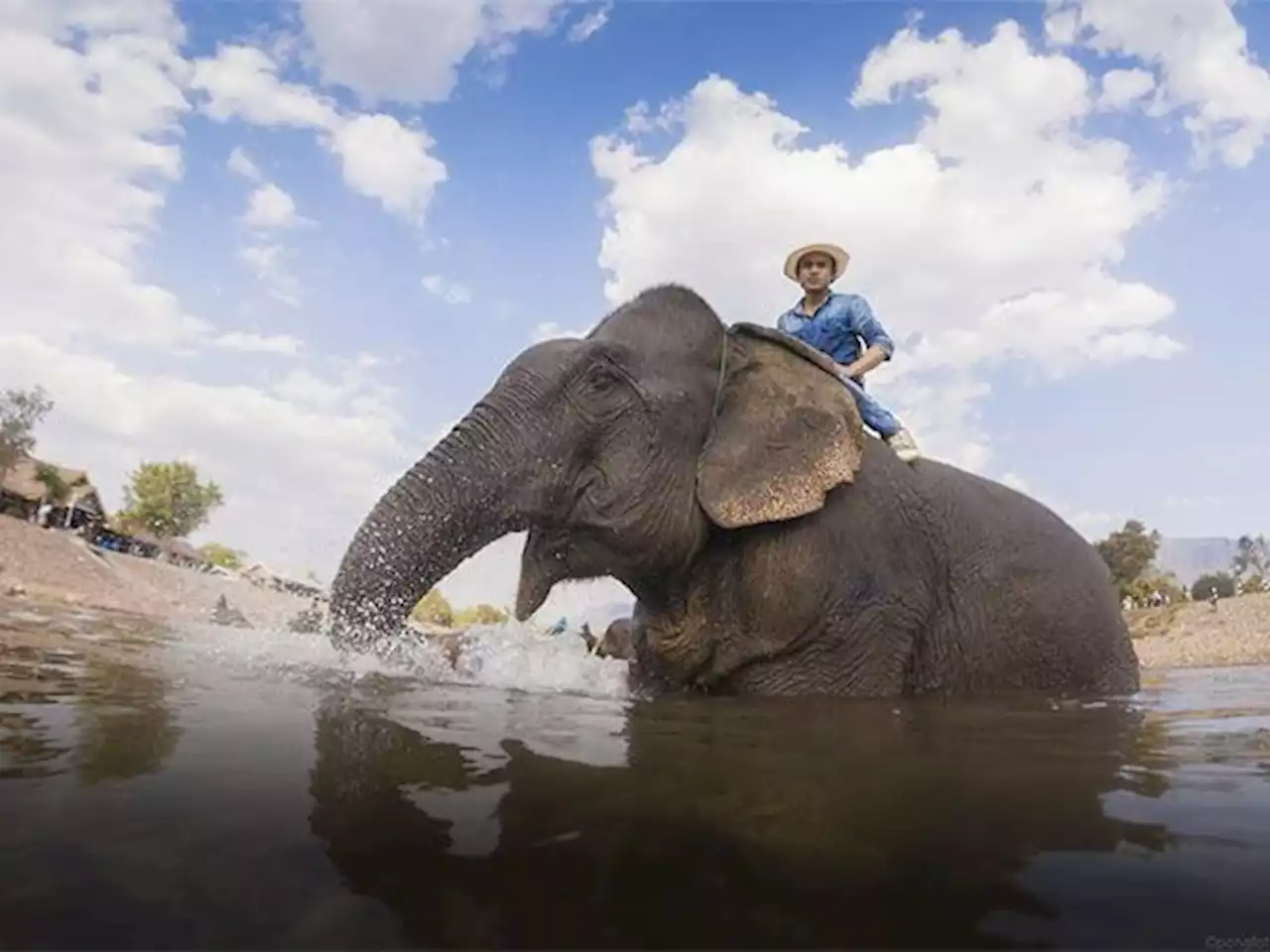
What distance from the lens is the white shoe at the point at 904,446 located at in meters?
6.33

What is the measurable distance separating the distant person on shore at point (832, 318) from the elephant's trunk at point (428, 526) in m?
2.59

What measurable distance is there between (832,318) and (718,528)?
2.33 meters

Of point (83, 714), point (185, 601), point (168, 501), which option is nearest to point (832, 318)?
point (83, 714)

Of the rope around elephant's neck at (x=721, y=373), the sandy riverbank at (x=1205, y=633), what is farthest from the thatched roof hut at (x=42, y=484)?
the rope around elephant's neck at (x=721, y=373)

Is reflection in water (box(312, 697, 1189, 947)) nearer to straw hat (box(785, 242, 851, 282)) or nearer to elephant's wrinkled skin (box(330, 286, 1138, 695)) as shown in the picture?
elephant's wrinkled skin (box(330, 286, 1138, 695))

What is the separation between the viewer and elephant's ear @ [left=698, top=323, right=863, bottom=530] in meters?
5.49

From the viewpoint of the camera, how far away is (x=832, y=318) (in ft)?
24.1

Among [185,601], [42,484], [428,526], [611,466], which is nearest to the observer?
[428,526]

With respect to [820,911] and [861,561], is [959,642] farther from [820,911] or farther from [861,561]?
[820,911]

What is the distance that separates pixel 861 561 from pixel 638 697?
1365 millimetres

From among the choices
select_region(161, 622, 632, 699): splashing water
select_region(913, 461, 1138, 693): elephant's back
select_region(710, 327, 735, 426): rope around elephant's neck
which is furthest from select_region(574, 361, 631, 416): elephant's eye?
select_region(913, 461, 1138, 693): elephant's back

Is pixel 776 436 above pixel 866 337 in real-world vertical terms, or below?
below

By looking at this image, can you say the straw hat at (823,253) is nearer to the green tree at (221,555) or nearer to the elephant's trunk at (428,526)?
the elephant's trunk at (428,526)

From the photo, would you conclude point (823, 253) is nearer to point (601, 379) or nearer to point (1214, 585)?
point (601, 379)
